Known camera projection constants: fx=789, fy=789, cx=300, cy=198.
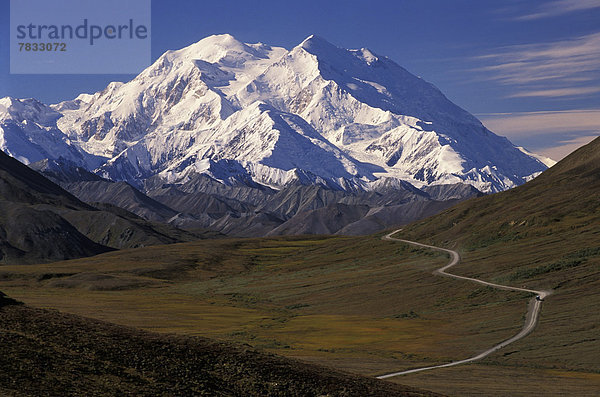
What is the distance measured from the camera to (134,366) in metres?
38.9

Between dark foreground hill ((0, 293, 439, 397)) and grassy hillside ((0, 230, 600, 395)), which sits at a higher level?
dark foreground hill ((0, 293, 439, 397))

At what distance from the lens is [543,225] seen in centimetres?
15400

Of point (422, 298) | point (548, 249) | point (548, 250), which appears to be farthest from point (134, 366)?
point (548, 249)

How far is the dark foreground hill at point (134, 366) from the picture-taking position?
34.3 metres

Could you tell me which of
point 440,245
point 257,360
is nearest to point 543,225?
point 440,245

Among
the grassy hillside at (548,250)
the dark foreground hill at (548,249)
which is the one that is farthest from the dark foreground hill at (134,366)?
the dark foreground hill at (548,249)

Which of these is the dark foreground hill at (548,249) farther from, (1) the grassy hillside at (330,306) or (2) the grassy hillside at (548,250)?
(1) the grassy hillside at (330,306)

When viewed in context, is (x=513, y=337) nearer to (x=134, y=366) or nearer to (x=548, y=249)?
(x=548, y=249)

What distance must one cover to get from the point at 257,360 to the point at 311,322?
209 ft

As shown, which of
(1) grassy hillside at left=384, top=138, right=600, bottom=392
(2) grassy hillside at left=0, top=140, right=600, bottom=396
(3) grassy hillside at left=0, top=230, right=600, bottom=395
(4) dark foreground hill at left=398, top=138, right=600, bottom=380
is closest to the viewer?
(2) grassy hillside at left=0, top=140, right=600, bottom=396

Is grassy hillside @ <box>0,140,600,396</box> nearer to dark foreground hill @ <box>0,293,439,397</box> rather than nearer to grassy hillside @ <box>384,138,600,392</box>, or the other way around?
grassy hillside @ <box>384,138,600,392</box>

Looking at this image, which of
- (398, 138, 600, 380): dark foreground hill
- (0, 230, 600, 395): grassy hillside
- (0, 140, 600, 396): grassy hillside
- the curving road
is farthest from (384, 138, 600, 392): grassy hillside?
(0, 230, 600, 395): grassy hillside

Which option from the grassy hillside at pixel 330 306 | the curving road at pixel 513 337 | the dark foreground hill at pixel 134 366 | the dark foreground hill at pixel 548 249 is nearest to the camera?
the dark foreground hill at pixel 134 366

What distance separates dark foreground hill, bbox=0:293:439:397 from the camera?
113 ft
